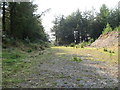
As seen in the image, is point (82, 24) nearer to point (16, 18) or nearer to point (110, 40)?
point (110, 40)

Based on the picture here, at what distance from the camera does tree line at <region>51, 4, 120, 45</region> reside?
38.6 m

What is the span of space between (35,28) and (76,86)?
14.3 meters

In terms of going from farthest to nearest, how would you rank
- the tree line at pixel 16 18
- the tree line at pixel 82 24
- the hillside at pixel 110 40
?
1. the tree line at pixel 82 24
2. the hillside at pixel 110 40
3. the tree line at pixel 16 18

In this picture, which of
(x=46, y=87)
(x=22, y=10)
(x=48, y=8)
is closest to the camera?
(x=46, y=87)

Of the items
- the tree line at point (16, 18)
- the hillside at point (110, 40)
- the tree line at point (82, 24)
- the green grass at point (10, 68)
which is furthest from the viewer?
the tree line at point (82, 24)

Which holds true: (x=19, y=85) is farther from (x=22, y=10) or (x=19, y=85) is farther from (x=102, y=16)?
(x=102, y=16)

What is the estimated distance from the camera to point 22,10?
14.5 m

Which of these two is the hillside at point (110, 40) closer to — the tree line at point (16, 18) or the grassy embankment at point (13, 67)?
the tree line at point (16, 18)

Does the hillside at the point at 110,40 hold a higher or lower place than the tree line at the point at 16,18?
lower

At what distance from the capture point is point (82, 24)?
4331cm

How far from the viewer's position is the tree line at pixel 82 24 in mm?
38616

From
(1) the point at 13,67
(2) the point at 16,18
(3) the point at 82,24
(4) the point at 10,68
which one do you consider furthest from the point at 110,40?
(3) the point at 82,24

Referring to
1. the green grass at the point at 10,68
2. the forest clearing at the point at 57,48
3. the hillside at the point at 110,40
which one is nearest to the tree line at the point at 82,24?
the forest clearing at the point at 57,48

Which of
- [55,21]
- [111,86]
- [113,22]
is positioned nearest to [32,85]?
[111,86]
